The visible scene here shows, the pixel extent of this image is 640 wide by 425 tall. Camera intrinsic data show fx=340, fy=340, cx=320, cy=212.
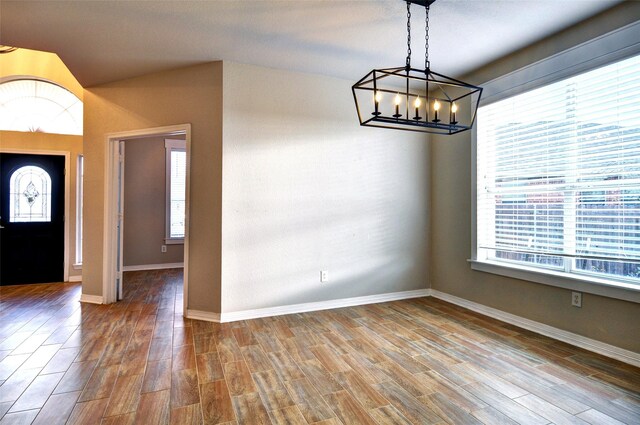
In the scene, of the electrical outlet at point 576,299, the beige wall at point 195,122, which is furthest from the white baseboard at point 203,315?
the electrical outlet at point 576,299

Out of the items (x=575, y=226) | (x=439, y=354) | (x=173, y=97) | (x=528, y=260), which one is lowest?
(x=439, y=354)

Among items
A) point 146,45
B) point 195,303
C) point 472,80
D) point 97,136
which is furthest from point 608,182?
point 97,136

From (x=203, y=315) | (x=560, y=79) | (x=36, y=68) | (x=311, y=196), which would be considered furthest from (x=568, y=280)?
(x=36, y=68)

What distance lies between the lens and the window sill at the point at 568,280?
8.67ft

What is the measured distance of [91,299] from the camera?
4258mm

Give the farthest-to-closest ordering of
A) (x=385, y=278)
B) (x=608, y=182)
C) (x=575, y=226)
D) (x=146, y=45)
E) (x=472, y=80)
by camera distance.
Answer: (x=385, y=278), (x=472, y=80), (x=146, y=45), (x=575, y=226), (x=608, y=182)

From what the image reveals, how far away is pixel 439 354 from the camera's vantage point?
2.82 m

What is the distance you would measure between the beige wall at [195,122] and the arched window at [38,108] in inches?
52.5

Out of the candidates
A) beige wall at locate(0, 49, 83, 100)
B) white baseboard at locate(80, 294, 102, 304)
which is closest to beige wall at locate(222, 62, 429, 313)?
white baseboard at locate(80, 294, 102, 304)

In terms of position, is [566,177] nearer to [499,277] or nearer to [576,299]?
[576,299]

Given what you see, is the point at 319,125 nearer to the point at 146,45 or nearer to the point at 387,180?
the point at 387,180

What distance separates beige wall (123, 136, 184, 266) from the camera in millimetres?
6273

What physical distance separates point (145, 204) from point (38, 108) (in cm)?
213

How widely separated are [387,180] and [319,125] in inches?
45.2
